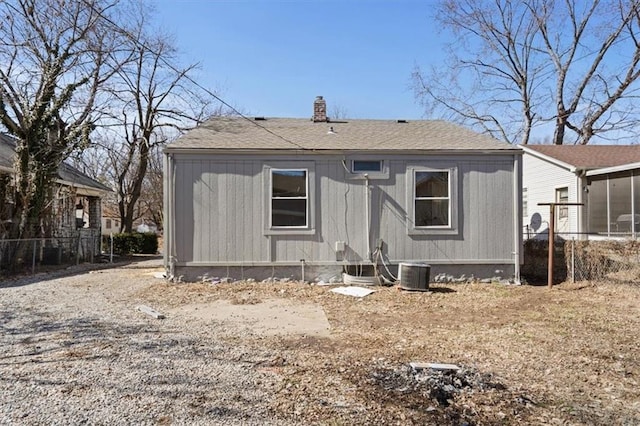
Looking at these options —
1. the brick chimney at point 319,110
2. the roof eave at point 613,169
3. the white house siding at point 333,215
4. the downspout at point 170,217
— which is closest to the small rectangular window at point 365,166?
the white house siding at point 333,215

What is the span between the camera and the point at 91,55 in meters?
13.7

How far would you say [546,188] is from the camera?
15977 mm

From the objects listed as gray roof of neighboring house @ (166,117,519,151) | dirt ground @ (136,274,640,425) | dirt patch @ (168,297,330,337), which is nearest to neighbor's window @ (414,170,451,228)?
gray roof of neighboring house @ (166,117,519,151)

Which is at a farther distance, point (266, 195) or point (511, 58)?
point (511, 58)

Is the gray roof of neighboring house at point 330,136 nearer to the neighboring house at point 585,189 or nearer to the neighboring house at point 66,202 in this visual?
the neighboring house at point 585,189

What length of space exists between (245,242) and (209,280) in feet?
3.62

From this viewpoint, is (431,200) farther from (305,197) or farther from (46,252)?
(46,252)

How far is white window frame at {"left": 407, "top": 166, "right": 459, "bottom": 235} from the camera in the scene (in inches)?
373

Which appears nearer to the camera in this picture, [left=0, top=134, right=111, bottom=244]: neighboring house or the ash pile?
the ash pile

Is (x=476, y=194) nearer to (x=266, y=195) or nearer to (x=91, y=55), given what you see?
(x=266, y=195)

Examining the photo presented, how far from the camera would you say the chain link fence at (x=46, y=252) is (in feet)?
35.7

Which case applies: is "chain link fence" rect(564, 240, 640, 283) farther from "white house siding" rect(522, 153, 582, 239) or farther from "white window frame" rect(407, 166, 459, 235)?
"white house siding" rect(522, 153, 582, 239)

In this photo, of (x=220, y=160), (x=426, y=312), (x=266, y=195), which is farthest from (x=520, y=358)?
(x=220, y=160)

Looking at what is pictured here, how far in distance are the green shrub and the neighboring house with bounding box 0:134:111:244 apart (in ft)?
3.50
